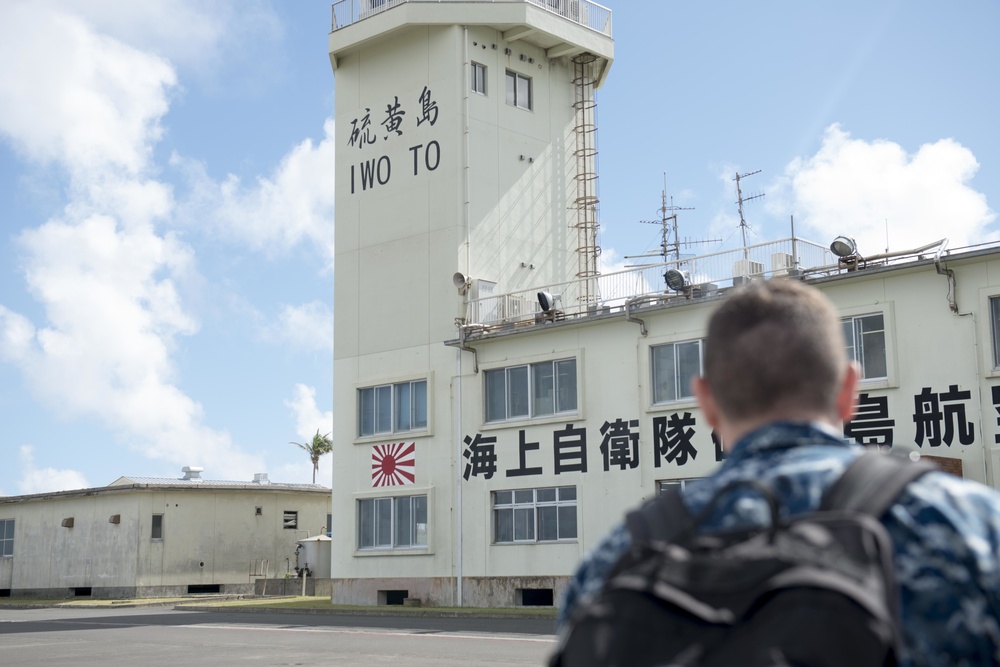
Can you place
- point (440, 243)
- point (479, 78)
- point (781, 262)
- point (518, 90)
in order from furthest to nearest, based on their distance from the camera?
point (518, 90)
point (479, 78)
point (440, 243)
point (781, 262)

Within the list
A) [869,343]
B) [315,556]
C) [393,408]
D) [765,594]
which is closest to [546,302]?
[393,408]

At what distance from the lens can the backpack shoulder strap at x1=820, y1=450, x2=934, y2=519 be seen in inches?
81.9

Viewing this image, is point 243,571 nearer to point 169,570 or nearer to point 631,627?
point 169,570

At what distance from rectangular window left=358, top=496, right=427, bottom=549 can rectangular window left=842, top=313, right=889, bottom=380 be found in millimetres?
12799

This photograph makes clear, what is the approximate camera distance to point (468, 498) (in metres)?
31.9

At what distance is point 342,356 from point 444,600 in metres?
8.25

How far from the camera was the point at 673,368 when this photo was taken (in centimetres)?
2892

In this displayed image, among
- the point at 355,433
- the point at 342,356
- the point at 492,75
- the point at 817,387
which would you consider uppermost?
the point at 492,75

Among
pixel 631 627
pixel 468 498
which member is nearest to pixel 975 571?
pixel 631 627

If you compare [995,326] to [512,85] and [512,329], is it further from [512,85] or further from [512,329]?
[512,85]

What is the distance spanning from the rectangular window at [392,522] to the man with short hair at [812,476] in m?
31.0

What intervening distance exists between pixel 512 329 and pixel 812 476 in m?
29.5

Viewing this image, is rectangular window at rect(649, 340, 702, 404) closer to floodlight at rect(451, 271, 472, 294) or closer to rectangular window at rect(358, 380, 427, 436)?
floodlight at rect(451, 271, 472, 294)

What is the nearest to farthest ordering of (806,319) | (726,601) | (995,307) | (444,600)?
(726,601) → (806,319) → (995,307) → (444,600)
